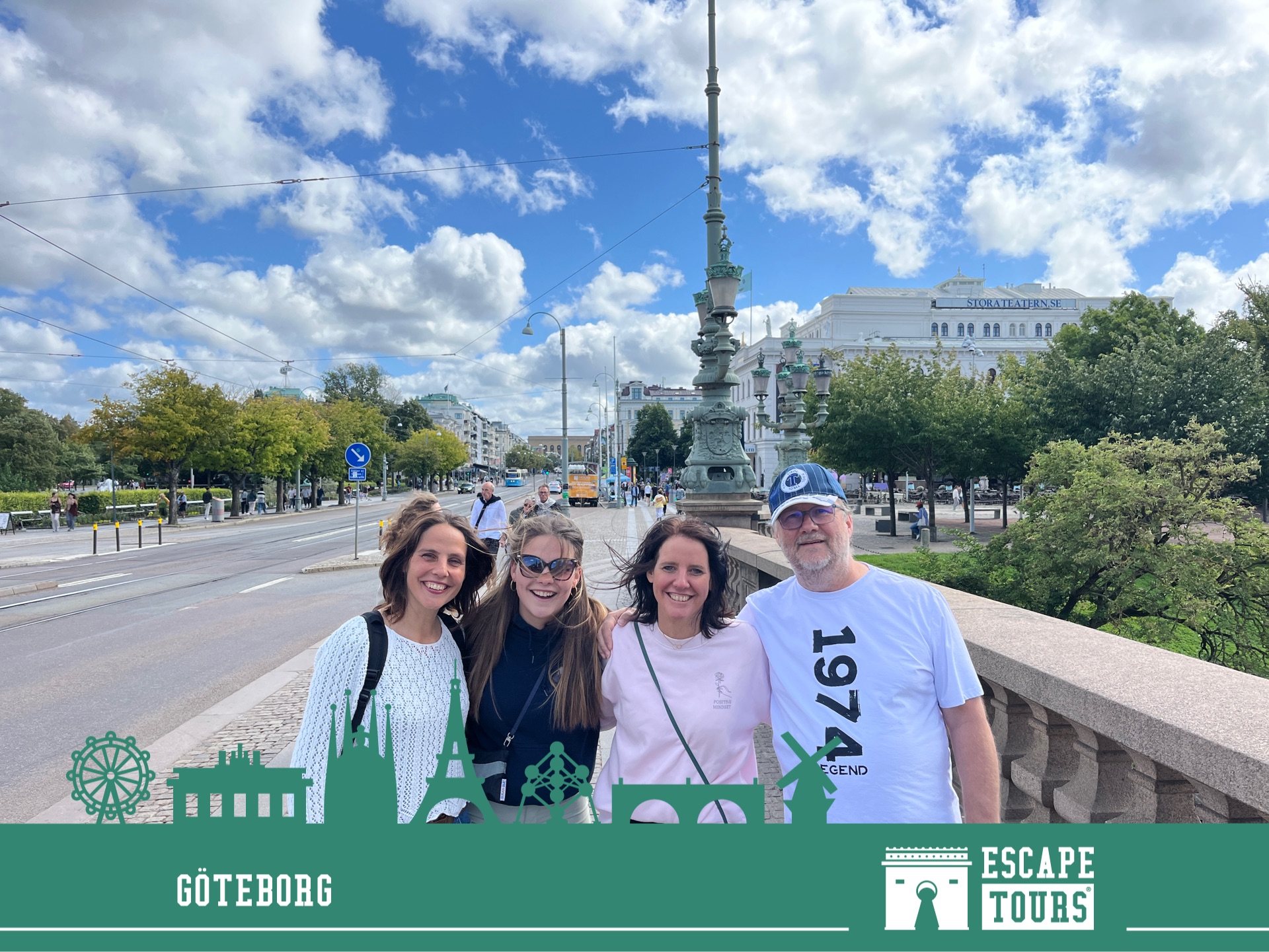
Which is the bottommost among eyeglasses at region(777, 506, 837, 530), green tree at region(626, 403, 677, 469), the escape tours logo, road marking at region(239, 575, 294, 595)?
road marking at region(239, 575, 294, 595)

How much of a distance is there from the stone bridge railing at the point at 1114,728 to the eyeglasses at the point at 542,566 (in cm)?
98

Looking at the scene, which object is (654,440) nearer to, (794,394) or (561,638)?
(794,394)

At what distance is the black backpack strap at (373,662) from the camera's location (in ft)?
6.62

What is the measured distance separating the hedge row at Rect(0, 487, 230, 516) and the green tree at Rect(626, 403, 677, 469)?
63.5m

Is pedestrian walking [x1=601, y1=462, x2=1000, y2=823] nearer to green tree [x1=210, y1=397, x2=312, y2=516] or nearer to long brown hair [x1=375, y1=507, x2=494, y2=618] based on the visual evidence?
long brown hair [x1=375, y1=507, x2=494, y2=618]

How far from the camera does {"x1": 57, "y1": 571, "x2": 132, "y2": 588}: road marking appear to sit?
15711 mm

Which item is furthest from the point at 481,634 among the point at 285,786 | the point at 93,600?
the point at 93,600

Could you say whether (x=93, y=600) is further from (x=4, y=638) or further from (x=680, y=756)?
(x=680, y=756)

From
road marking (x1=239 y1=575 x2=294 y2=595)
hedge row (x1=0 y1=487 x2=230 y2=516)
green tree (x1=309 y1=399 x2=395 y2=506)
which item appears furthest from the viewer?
green tree (x1=309 y1=399 x2=395 y2=506)

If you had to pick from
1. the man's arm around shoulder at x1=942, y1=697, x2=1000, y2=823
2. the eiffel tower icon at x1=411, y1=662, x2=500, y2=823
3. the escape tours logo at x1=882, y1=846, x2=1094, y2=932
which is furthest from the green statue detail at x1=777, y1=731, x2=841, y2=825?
the eiffel tower icon at x1=411, y1=662, x2=500, y2=823

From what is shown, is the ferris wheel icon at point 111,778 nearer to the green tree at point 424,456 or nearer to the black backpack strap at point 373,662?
the black backpack strap at point 373,662

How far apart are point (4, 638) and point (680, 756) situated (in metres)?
11.6

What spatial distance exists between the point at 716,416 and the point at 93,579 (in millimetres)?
14692

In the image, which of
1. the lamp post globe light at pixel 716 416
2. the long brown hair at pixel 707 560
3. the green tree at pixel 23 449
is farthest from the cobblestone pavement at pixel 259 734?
the green tree at pixel 23 449
